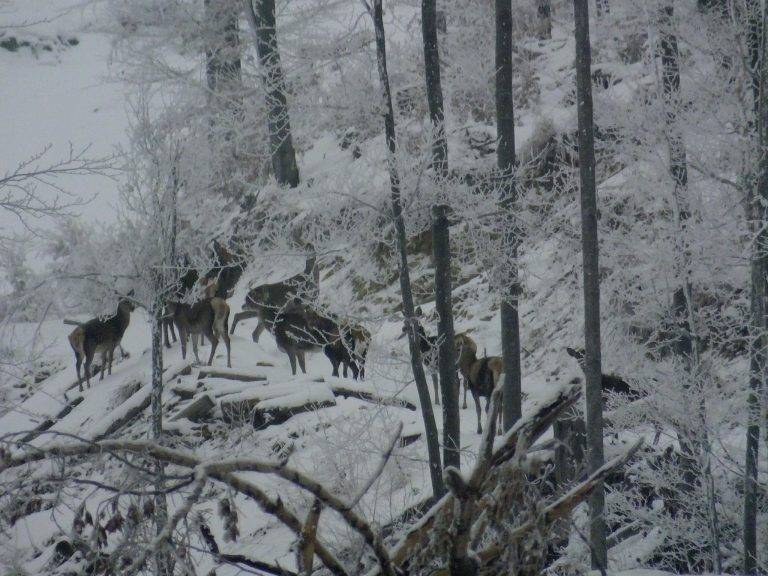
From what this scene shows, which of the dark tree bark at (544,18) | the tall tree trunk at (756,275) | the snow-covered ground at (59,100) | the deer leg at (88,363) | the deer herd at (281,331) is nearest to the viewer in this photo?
the tall tree trunk at (756,275)

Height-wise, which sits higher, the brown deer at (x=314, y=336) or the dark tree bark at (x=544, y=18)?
the dark tree bark at (x=544, y=18)

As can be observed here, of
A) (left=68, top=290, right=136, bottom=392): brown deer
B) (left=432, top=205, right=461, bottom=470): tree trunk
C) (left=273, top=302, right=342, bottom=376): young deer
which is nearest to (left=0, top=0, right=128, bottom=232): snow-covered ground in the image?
(left=68, top=290, right=136, bottom=392): brown deer

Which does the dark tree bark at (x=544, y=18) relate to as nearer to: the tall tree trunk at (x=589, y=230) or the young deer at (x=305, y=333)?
the young deer at (x=305, y=333)

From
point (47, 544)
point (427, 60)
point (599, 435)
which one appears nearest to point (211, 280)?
point (47, 544)

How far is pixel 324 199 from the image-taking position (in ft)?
33.3

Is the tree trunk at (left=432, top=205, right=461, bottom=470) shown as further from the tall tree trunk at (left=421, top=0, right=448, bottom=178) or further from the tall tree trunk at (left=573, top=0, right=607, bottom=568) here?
the tall tree trunk at (left=573, top=0, right=607, bottom=568)

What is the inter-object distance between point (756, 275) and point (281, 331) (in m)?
7.96

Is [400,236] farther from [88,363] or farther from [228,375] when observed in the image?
[88,363]

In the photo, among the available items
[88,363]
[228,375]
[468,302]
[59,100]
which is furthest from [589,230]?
[59,100]

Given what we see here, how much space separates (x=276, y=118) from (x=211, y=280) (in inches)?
344

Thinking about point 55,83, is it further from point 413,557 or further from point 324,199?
point 413,557

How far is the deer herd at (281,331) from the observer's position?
41.3ft

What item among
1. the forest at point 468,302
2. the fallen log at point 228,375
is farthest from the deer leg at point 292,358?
the fallen log at point 228,375

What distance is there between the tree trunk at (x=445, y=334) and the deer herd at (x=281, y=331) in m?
1.50
